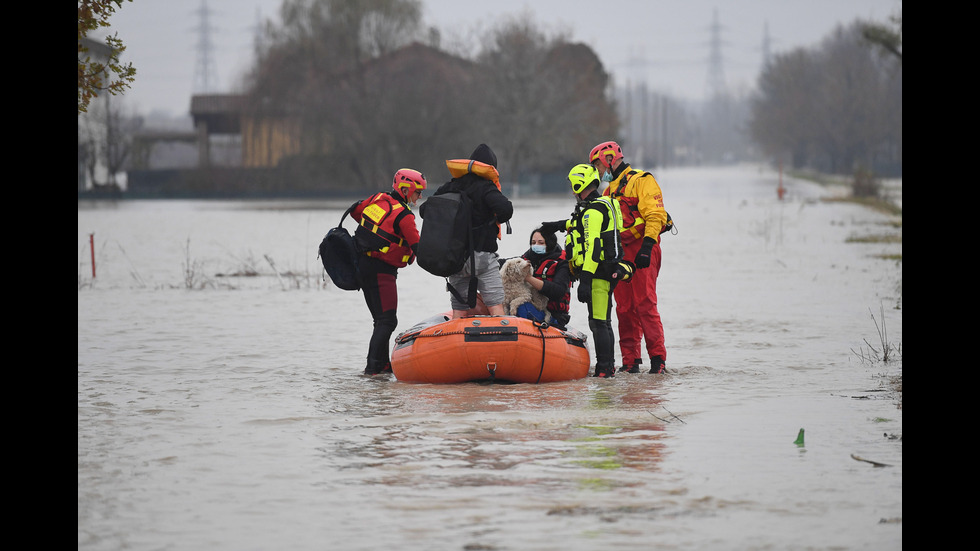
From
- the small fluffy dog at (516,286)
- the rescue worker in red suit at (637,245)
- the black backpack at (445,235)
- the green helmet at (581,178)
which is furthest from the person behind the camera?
the small fluffy dog at (516,286)

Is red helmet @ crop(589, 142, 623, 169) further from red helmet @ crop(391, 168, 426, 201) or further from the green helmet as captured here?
red helmet @ crop(391, 168, 426, 201)

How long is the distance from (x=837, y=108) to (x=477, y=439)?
89.8 metres

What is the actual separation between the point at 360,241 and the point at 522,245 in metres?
18.4

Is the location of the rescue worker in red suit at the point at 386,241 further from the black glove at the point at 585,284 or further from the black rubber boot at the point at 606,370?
the black rubber boot at the point at 606,370

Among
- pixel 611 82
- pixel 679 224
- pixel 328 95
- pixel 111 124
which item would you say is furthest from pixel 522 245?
pixel 611 82

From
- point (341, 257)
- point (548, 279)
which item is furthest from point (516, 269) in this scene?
point (341, 257)

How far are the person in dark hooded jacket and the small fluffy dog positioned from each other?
0.18m

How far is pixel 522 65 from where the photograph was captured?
68.7 metres

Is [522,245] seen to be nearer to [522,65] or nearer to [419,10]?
[419,10]

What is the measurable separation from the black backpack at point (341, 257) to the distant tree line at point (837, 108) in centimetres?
7451

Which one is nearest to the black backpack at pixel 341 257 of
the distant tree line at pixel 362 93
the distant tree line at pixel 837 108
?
the distant tree line at pixel 362 93

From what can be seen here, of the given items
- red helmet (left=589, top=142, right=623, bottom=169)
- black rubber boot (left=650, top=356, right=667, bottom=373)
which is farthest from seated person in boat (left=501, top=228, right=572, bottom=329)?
black rubber boot (left=650, top=356, right=667, bottom=373)

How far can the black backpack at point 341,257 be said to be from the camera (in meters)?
10.5

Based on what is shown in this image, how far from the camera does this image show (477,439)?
8.09m
